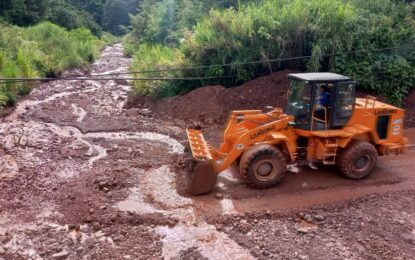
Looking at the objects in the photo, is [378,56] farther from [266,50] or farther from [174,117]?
[174,117]

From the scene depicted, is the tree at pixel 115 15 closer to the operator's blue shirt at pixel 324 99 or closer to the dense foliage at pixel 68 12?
the dense foliage at pixel 68 12

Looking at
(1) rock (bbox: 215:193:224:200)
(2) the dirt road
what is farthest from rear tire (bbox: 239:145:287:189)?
(1) rock (bbox: 215:193:224:200)

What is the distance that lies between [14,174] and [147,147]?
3305 millimetres

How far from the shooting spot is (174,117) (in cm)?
1366

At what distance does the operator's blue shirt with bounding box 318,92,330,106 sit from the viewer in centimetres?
843

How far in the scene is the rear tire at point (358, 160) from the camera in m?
8.52

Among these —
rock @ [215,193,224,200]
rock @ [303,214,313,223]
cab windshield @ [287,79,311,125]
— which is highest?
cab windshield @ [287,79,311,125]

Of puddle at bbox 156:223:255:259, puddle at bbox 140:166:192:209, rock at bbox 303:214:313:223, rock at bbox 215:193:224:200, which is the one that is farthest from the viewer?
rock at bbox 215:193:224:200

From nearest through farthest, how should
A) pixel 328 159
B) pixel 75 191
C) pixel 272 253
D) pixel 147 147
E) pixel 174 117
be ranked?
pixel 272 253, pixel 75 191, pixel 328 159, pixel 147 147, pixel 174 117

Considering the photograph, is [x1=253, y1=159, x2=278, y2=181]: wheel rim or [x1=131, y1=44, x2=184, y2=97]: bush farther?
[x1=131, y1=44, x2=184, y2=97]: bush

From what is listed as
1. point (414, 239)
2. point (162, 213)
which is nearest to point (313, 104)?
point (414, 239)

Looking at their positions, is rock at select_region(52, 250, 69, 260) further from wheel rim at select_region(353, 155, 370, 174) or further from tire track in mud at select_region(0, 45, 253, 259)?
wheel rim at select_region(353, 155, 370, 174)

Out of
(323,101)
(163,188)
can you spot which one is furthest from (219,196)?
(323,101)

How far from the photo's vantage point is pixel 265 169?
8.17 m
